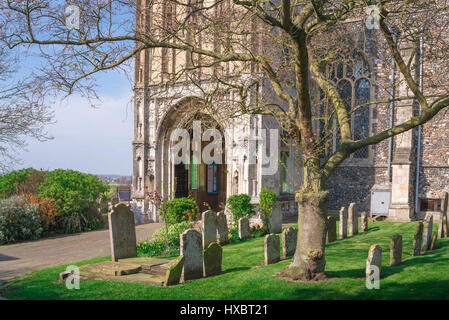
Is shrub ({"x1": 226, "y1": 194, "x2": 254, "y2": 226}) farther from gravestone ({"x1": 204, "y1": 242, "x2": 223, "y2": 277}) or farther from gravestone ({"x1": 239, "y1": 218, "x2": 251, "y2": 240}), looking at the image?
gravestone ({"x1": 204, "y1": 242, "x2": 223, "y2": 277})

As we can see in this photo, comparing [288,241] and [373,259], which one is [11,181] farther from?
[373,259]

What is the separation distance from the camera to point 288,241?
30.7ft

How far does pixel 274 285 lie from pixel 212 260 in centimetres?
160

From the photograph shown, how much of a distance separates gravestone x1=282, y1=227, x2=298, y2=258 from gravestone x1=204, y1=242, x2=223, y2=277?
6.20ft

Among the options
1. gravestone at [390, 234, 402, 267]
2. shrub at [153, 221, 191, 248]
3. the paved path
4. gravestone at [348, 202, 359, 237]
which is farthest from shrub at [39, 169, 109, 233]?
gravestone at [390, 234, 402, 267]

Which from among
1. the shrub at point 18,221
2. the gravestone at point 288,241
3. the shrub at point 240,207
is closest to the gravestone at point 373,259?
the gravestone at point 288,241

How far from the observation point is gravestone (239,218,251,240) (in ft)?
40.7

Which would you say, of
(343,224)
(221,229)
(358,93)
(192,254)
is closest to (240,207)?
(221,229)

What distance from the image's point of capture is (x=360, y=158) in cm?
1725

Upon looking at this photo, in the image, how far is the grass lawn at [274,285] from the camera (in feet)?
20.4

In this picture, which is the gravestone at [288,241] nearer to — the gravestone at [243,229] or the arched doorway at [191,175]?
the gravestone at [243,229]

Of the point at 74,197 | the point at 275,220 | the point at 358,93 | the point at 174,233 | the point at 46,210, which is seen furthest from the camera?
the point at 358,93
